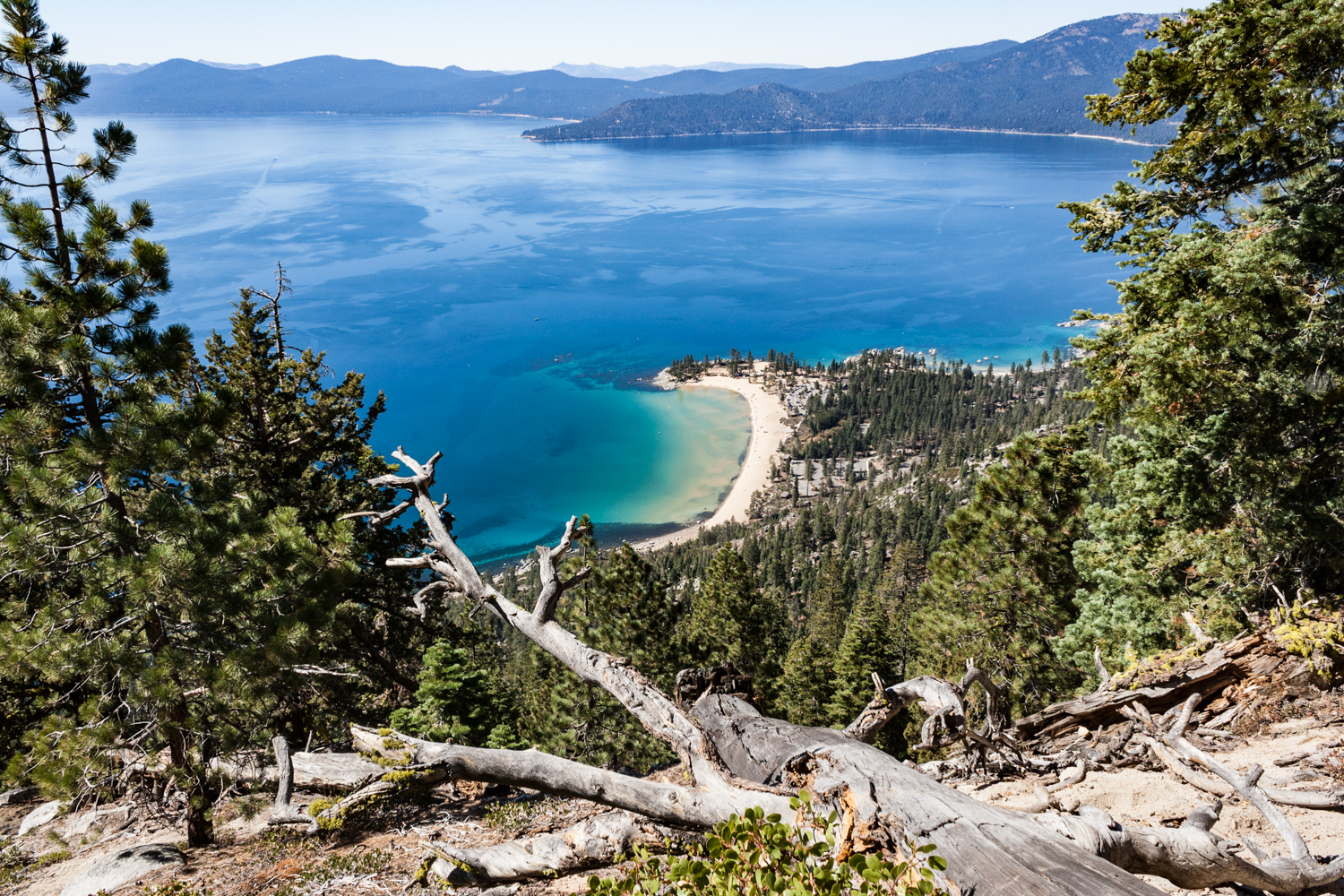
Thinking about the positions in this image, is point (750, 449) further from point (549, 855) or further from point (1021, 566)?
point (549, 855)

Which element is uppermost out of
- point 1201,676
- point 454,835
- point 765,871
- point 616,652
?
point 765,871

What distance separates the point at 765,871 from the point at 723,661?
5.49 meters

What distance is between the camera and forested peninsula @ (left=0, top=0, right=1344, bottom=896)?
4.91 m

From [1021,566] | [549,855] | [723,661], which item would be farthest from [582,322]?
[549,855]

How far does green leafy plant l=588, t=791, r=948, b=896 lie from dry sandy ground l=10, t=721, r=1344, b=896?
2.38 metres

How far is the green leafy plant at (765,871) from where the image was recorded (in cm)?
315

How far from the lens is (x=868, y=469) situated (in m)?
116

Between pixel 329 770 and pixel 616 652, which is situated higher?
pixel 329 770

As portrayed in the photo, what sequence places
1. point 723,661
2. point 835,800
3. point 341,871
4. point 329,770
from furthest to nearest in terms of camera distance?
1. point 723,661
2. point 329,770
3. point 341,871
4. point 835,800

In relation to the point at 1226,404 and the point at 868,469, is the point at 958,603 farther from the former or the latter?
the point at 868,469

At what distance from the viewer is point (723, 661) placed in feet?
28.9

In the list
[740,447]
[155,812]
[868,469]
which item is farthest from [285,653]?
[868,469]

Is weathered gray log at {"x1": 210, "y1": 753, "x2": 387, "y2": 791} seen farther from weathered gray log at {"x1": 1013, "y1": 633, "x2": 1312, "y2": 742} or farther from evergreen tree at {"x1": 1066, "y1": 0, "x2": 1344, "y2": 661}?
evergreen tree at {"x1": 1066, "y1": 0, "x2": 1344, "y2": 661}

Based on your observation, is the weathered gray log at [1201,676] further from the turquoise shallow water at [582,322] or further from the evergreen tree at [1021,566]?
the turquoise shallow water at [582,322]
